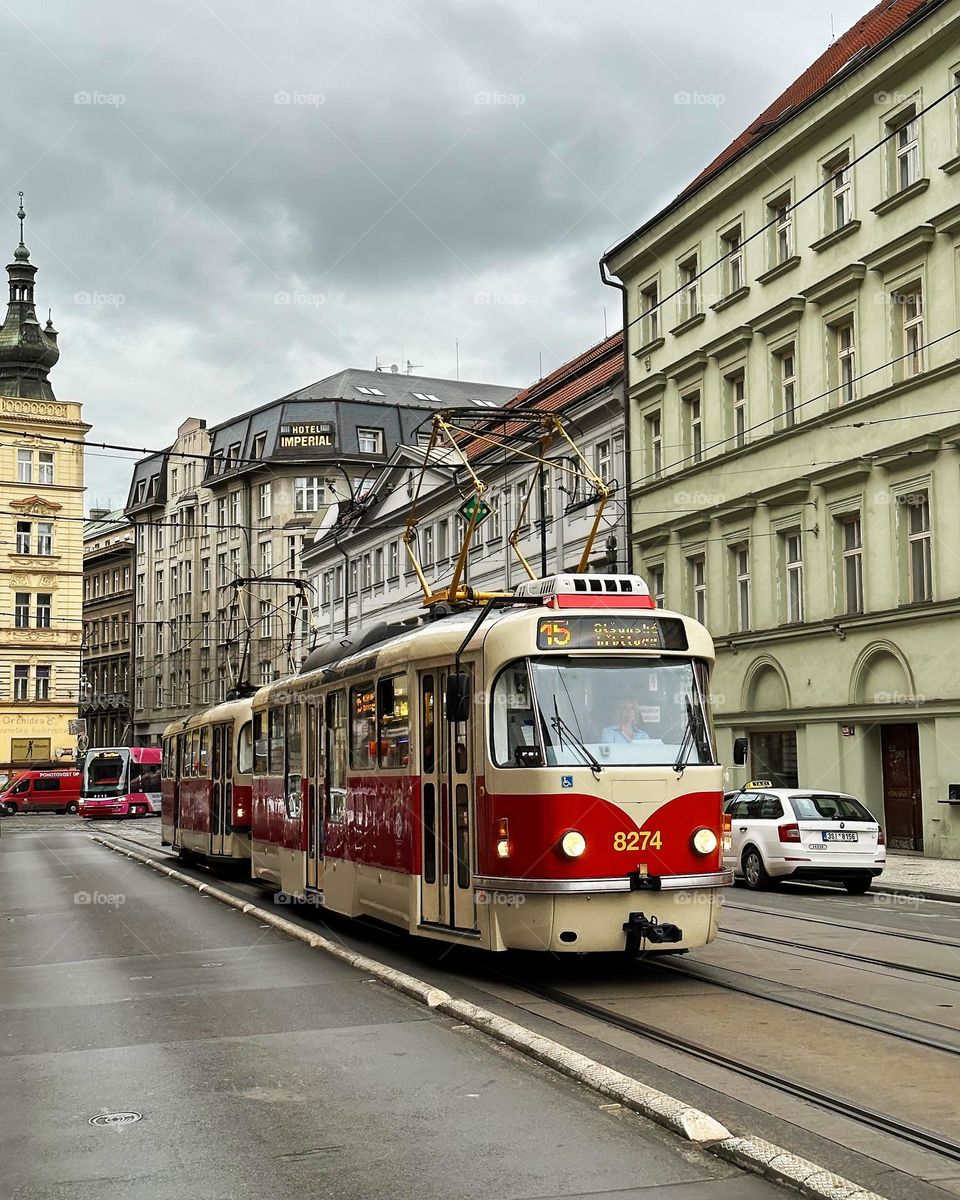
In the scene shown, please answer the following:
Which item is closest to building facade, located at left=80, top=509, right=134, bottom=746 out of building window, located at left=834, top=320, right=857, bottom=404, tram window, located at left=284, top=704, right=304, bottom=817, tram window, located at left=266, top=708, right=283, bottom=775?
building window, located at left=834, top=320, right=857, bottom=404

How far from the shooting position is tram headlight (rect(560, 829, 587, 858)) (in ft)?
35.6

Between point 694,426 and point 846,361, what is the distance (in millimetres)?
6754

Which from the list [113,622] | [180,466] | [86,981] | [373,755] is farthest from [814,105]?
[113,622]

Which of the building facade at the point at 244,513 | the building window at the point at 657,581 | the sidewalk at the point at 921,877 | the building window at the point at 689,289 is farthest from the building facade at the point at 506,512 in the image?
the building facade at the point at 244,513

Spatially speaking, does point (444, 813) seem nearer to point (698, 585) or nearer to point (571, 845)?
point (571, 845)

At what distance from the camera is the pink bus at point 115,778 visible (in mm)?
63719

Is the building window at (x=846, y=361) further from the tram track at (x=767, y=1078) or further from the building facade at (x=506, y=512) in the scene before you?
the tram track at (x=767, y=1078)

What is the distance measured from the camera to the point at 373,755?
1376cm

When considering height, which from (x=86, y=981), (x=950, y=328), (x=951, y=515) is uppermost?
(x=950, y=328)

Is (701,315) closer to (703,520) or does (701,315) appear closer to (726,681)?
(703,520)

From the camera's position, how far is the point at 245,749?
22453 millimetres

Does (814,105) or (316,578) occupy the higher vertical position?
(814,105)

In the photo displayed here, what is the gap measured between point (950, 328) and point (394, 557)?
114ft

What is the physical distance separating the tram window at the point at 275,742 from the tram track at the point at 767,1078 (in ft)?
25.3
